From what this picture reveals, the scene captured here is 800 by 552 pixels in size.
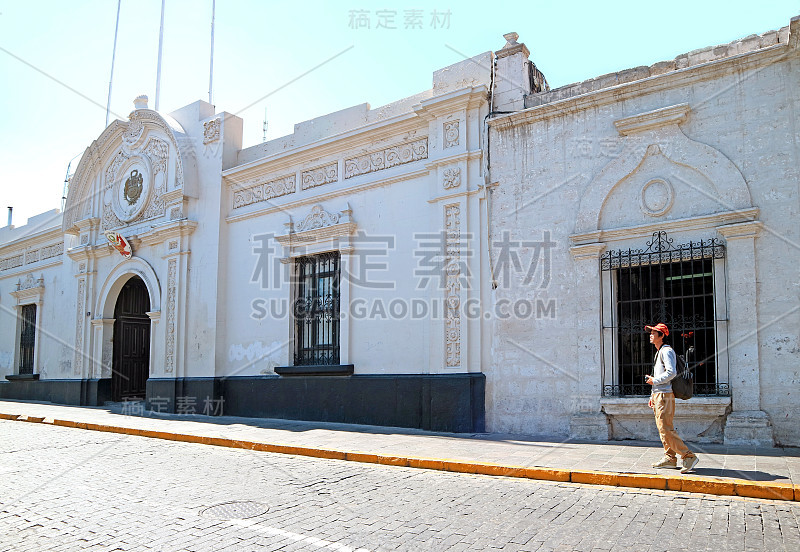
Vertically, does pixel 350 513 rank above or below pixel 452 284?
below

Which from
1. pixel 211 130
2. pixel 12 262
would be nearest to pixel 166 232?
pixel 211 130

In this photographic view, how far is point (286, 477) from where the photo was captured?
22.4 feet

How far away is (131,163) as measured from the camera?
16.7 meters

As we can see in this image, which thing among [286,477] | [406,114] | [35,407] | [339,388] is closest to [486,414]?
[339,388]

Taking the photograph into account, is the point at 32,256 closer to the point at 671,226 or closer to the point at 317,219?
the point at 317,219

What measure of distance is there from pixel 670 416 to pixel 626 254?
2.99 m

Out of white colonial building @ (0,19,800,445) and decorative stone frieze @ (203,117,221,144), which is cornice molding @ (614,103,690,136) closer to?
white colonial building @ (0,19,800,445)

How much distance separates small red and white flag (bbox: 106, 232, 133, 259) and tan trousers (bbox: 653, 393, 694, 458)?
13.4 m

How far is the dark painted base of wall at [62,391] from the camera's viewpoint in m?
16.7

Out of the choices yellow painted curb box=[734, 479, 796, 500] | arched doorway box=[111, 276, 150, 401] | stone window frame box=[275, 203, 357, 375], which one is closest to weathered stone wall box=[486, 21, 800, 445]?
yellow painted curb box=[734, 479, 796, 500]

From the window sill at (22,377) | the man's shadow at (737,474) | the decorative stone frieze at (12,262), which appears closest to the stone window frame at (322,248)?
the man's shadow at (737,474)

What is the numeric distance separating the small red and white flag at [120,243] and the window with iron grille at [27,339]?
6301 mm

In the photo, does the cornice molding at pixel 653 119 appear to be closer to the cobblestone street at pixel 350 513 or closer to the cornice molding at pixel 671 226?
the cornice molding at pixel 671 226

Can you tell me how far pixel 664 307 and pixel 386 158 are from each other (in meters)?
5.47
